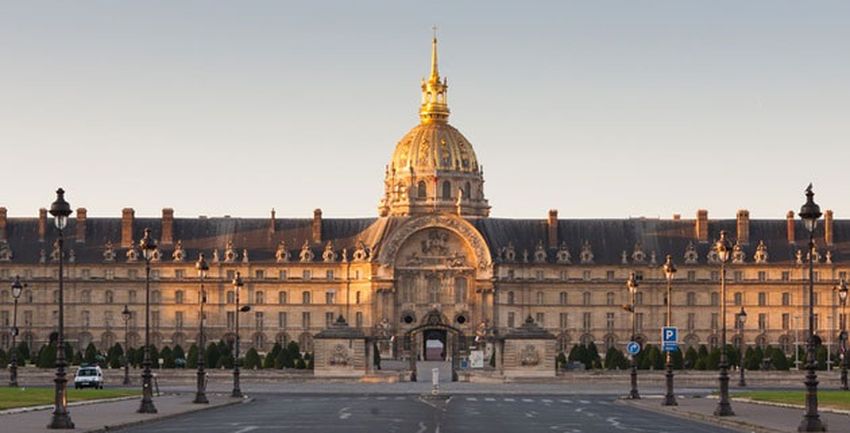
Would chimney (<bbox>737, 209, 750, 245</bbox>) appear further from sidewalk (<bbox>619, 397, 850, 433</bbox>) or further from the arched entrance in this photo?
sidewalk (<bbox>619, 397, 850, 433</bbox>)

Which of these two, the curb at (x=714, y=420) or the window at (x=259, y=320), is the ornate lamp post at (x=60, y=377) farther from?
the window at (x=259, y=320)

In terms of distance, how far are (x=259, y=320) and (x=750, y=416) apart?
112 meters

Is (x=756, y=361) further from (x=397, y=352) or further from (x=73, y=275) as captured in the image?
(x=73, y=275)

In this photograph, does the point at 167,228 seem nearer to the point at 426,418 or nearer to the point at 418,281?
the point at 418,281

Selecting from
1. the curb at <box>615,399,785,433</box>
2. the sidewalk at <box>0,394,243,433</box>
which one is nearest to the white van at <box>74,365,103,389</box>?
the sidewalk at <box>0,394,243,433</box>

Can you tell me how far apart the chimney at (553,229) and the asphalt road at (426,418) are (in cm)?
9554

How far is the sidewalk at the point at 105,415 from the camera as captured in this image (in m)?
45.5

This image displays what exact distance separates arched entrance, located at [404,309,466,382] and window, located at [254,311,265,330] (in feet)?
42.8

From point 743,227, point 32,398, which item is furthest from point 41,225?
point 32,398

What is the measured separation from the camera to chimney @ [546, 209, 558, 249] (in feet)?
549

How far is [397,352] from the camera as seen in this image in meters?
159

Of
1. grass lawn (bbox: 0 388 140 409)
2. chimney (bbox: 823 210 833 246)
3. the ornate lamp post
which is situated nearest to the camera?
the ornate lamp post

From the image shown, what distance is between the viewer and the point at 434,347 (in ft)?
607

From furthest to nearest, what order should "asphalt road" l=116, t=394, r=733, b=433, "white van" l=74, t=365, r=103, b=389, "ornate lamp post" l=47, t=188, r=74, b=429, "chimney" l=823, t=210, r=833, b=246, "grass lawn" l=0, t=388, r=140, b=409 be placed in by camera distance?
"chimney" l=823, t=210, r=833, b=246 → "white van" l=74, t=365, r=103, b=389 → "grass lawn" l=0, t=388, r=140, b=409 → "asphalt road" l=116, t=394, r=733, b=433 → "ornate lamp post" l=47, t=188, r=74, b=429
